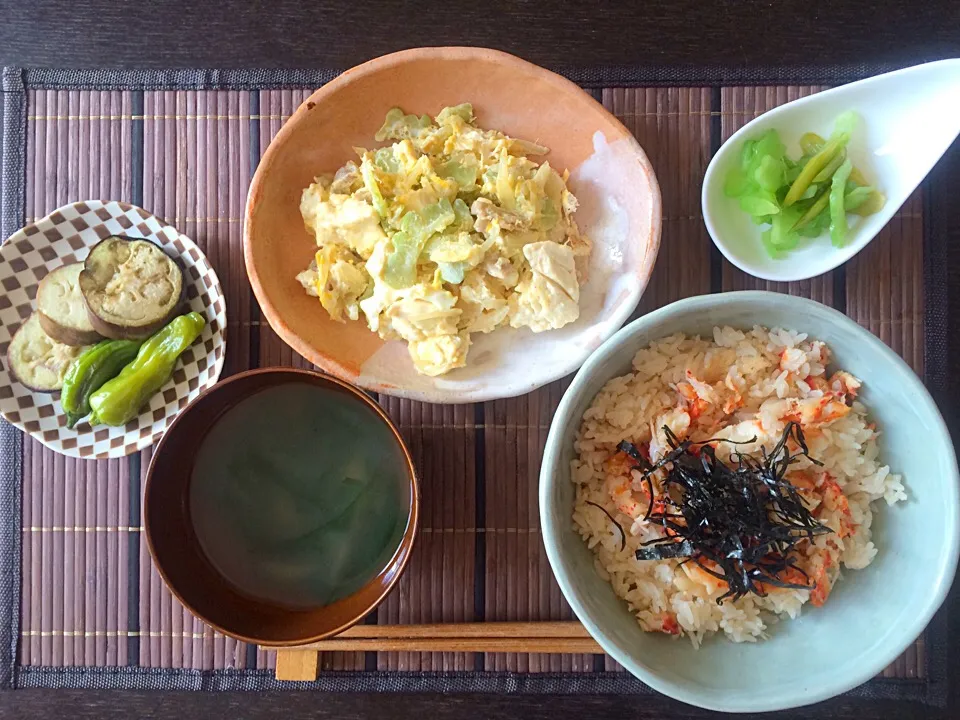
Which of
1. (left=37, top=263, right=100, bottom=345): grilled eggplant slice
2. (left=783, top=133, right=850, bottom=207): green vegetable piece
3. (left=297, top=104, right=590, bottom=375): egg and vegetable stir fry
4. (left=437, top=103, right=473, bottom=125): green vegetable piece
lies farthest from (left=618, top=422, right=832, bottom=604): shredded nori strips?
(left=37, top=263, right=100, bottom=345): grilled eggplant slice

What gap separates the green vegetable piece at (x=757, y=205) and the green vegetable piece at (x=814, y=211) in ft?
0.22

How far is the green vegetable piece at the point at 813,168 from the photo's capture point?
1486 mm

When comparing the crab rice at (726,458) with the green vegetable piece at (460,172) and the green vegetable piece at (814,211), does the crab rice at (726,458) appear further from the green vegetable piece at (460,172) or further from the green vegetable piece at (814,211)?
the green vegetable piece at (460,172)

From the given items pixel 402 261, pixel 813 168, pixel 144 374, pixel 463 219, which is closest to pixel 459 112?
pixel 463 219

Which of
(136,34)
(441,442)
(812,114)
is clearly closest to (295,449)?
(441,442)

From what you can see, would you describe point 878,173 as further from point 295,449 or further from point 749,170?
point 295,449

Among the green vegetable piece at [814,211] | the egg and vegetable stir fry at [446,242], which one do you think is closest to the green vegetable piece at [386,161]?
the egg and vegetable stir fry at [446,242]

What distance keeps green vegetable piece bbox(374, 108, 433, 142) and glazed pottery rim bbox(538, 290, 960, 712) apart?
0.71 metres

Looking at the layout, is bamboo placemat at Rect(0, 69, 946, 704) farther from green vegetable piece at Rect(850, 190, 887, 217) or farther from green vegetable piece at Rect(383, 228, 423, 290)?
green vegetable piece at Rect(383, 228, 423, 290)

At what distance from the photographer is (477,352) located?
5.11 feet

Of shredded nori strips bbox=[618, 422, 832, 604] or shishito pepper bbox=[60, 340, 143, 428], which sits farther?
shishito pepper bbox=[60, 340, 143, 428]

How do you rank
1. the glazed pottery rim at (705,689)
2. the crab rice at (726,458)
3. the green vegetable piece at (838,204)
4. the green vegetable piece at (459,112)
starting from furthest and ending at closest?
the green vegetable piece at (459,112)
the green vegetable piece at (838,204)
the crab rice at (726,458)
the glazed pottery rim at (705,689)

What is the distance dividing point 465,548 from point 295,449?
0.46 meters

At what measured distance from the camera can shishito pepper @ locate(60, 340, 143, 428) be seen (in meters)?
1.52
